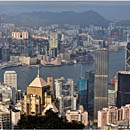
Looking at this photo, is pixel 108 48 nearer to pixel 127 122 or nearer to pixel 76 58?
pixel 76 58

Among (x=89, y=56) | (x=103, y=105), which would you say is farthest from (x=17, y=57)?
(x=103, y=105)

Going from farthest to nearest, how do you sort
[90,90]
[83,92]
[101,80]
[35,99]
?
[101,80]
[90,90]
[83,92]
[35,99]

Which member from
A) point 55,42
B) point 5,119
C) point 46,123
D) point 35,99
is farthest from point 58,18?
point 46,123

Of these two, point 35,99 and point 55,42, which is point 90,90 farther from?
point 55,42

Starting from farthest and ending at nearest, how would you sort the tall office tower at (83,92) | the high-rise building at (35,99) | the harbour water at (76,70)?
the harbour water at (76,70)
the tall office tower at (83,92)
the high-rise building at (35,99)

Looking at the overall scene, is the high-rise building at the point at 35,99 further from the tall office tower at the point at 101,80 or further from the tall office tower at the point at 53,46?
the tall office tower at the point at 53,46

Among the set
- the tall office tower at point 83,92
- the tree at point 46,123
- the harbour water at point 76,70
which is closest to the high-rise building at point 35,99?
the tree at point 46,123
